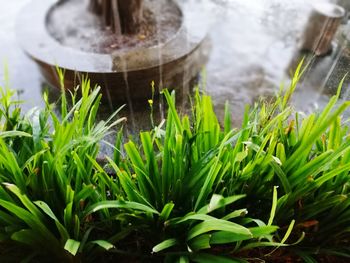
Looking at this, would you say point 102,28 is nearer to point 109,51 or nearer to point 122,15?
point 122,15

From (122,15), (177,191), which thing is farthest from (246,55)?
(177,191)

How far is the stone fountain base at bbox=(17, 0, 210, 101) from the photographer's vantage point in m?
2.35

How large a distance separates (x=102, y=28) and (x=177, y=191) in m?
2.25

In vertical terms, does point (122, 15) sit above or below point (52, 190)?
above

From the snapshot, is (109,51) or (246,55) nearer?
(109,51)

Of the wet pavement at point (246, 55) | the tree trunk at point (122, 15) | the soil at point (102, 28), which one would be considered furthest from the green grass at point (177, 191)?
the tree trunk at point (122, 15)

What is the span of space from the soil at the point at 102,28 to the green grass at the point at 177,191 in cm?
163

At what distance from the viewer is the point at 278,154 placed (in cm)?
136

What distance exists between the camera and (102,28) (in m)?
3.24

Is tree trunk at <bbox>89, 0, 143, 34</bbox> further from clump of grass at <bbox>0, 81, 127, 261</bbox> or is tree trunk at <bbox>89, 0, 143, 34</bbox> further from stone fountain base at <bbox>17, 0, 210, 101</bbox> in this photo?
clump of grass at <bbox>0, 81, 127, 261</bbox>

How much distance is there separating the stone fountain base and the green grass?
0.76 m

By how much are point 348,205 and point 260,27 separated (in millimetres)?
2986

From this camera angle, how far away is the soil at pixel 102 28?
3.03 meters

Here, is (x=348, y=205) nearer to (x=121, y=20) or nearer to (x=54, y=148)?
(x=54, y=148)
